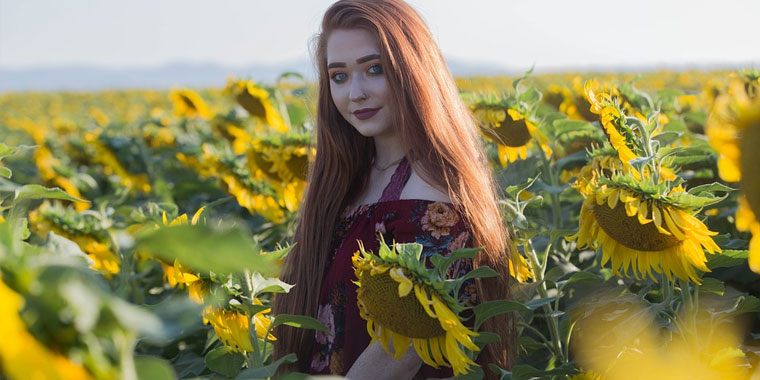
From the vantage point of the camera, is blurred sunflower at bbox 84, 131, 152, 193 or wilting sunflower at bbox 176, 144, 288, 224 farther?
blurred sunflower at bbox 84, 131, 152, 193

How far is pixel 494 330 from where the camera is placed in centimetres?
173

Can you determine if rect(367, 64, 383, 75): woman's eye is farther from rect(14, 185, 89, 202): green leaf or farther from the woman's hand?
rect(14, 185, 89, 202): green leaf

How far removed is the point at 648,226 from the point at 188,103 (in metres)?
2.97

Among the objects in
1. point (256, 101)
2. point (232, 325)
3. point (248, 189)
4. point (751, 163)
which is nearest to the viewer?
point (751, 163)

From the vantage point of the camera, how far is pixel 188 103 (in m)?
4.13

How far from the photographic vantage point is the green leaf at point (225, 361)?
1.55 metres

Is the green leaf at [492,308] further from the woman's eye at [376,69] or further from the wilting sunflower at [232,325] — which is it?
the woman's eye at [376,69]

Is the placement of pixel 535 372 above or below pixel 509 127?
below

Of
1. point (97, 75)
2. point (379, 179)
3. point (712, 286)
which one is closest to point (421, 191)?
point (379, 179)

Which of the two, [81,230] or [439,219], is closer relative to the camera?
[439,219]

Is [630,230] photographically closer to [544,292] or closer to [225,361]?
[544,292]

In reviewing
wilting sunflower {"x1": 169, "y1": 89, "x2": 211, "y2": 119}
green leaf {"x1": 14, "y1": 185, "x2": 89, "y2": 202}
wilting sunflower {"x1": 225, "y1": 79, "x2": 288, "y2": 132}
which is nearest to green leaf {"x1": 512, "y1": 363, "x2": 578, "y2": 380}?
green leaf {"x1": 14, "y1": 185, "x2": 89, "y2": 202}

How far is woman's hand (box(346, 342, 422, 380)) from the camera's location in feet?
5.31

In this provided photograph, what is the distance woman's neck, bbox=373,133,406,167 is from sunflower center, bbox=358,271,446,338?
0.71 m
